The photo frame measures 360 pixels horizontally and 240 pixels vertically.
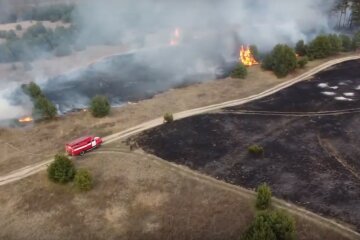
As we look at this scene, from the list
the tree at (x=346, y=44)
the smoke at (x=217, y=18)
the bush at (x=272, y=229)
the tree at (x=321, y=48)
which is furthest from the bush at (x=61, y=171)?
the tree at (x=346, y=44)

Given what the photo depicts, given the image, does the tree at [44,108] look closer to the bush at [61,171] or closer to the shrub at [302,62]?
the bush at [61,171]

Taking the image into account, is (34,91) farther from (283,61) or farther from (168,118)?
(283,61)

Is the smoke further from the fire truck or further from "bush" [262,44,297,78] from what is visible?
the fire truck

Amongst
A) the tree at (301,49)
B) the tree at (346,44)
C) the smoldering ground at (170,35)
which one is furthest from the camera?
the tree at (346,44)

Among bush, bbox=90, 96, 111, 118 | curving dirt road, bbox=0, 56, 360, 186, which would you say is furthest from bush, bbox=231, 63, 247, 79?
bush, bbox=90, 96, 111, 118

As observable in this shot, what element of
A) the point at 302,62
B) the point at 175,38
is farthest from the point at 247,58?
the point at 175,38

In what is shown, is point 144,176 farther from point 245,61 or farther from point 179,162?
point 245,61

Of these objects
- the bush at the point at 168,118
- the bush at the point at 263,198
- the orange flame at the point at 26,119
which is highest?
the orange flame at the point at 26,119
